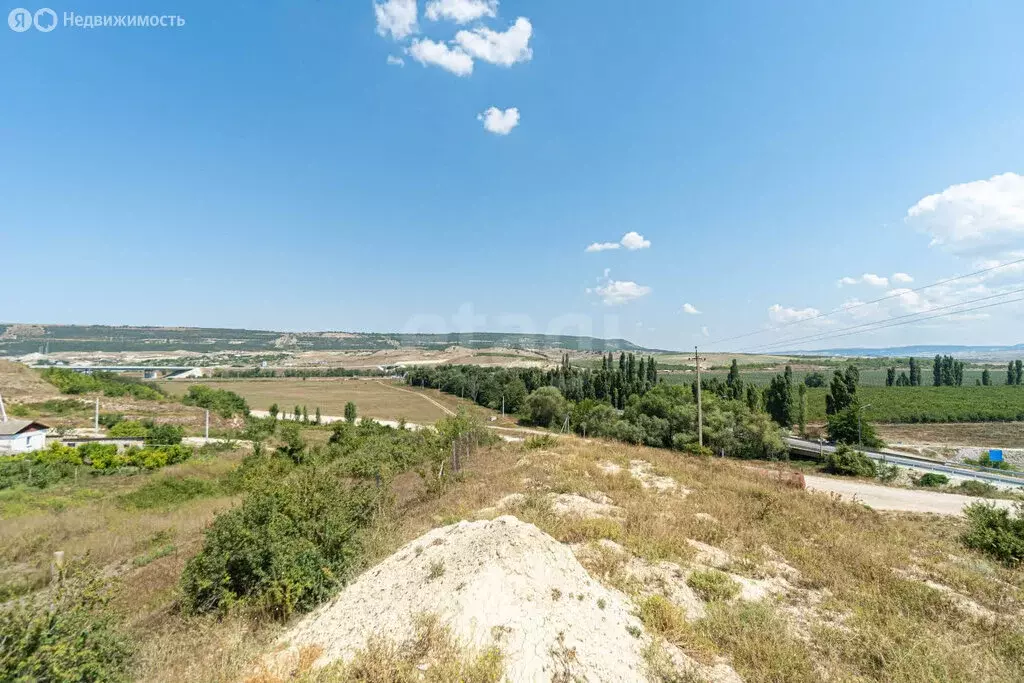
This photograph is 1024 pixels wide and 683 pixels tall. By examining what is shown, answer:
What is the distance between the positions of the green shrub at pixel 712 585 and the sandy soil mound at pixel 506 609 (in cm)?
201

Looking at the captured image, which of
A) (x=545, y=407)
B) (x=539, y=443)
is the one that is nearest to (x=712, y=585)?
(x=539, y=443)

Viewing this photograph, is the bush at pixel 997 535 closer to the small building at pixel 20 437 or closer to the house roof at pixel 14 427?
the small building at pixel 20 437

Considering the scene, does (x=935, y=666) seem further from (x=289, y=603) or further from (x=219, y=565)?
(x=219, y=565)

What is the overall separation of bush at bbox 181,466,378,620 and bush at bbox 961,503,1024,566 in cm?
1824

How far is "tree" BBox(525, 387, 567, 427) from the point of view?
7025cm

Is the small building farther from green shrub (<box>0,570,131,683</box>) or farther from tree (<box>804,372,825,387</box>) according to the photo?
tree (<box>804,372,825,387</box>)

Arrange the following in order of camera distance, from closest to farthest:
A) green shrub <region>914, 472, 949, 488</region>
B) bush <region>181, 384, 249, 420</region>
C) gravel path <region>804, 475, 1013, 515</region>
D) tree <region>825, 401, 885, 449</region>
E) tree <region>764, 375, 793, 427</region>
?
gravel path <region>804, 475, 1013, 515</region> → green shrub <region>914, 472, 949, 488</region> → tree <region>825, 401, 885, 449</region> → tree <region>764, 375, 793, 427</region> → bush <region>181, 384, 249, 420</region>

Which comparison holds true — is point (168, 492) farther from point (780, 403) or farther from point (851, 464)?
point (780, 403)

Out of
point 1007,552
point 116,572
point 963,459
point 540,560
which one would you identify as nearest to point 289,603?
point 540,560

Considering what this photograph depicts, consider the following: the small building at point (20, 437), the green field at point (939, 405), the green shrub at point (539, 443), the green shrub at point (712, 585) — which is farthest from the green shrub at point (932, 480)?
the small building at point (20, 437)

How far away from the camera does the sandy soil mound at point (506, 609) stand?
6.21m

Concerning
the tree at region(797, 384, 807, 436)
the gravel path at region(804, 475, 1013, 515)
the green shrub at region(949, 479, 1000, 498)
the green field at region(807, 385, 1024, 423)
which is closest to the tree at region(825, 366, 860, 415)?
the tree at region(797, 384, 807, 436)

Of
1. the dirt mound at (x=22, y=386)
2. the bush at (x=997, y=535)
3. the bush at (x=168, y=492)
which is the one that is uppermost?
the bush at (x=997, y=535)

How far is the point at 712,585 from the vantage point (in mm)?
8875
